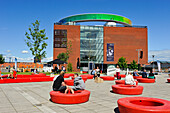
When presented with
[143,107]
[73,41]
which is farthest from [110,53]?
[143,107]

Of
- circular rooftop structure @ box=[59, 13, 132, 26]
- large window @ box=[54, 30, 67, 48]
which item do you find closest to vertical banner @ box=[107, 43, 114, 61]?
circular rooftop structure @ box=[59, 13, 132, 26]

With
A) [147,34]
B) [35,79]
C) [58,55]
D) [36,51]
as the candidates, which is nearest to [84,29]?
[58,55]

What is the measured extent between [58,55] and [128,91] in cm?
5100

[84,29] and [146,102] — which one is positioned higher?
[84,29]

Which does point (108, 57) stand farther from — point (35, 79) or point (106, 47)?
point (35, 79)

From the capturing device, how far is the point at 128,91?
9.91 m

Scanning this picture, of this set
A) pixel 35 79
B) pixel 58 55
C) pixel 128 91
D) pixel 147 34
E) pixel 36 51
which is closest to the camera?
pixel 128 91

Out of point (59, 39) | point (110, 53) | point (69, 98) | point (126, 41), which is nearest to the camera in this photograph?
point (69, 98)

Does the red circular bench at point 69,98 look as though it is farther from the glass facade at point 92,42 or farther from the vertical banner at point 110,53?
the vertical banner at point 110,53

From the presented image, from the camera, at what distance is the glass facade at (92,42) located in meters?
64.7

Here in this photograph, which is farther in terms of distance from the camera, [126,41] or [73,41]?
[126,41]

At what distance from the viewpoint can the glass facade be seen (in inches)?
2547

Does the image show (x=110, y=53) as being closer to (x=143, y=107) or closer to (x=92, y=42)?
(x=92, y=42)

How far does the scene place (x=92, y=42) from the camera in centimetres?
6588
